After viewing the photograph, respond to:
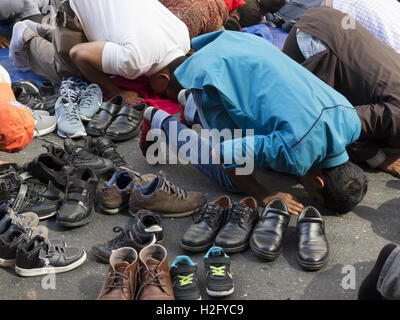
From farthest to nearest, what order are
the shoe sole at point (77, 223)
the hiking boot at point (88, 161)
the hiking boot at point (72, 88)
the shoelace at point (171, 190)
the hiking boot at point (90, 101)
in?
the hiking boot at point (72, 88), the hiking boot at point (90, 101), the hiking boot at point (88, 161), the shoelace at point (171, 190), the shoe sole at point (77, 223)

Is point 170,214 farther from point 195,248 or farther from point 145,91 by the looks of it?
point 145,91

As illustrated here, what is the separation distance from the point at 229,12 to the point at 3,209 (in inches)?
131

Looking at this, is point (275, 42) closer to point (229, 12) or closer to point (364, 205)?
point (229, 12)

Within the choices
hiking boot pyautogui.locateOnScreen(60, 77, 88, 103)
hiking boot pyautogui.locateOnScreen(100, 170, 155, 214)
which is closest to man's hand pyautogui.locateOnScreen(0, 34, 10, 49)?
hiking boot pyautogui.locateOnScreen(60, 77, 88, 103)

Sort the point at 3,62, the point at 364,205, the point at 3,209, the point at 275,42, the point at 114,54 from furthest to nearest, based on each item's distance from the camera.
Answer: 1. the point at 275,42
2. the point at 3,62
3. the point at 114,54
4. the point at 364,205
5. the point at 3,209

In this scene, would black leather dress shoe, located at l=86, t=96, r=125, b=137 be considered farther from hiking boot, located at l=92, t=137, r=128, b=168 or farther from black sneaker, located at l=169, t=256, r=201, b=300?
black sneaker, located at l=169, t=256, r=201, b=300

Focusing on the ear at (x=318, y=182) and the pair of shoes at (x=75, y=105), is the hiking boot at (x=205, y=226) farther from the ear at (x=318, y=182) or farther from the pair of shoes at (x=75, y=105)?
the pair of shoes at (x=75, y=105)

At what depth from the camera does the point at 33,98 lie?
11.4ft

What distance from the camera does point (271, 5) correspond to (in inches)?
202

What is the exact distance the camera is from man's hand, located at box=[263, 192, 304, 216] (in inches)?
96.4

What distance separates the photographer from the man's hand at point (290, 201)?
2.45 meters

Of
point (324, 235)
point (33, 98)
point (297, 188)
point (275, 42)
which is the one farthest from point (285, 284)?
point (275, 42)

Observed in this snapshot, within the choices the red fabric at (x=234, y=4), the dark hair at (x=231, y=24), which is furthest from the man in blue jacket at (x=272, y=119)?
the red fabric at (x=234, y=4)

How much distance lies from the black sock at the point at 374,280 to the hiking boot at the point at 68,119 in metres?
2.07
